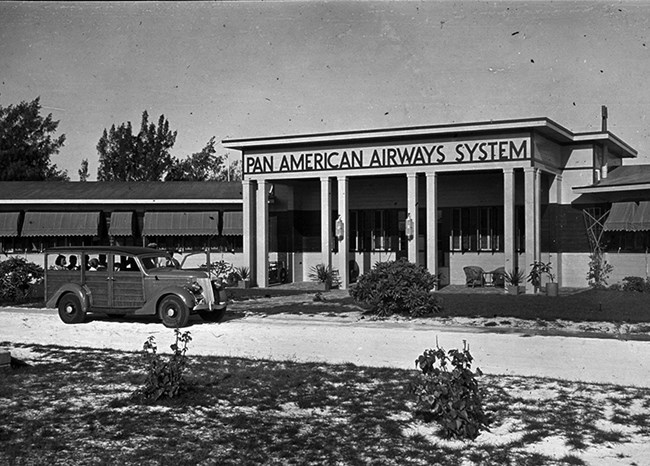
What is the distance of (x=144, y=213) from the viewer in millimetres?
27594

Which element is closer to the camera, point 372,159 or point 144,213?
point 372,159

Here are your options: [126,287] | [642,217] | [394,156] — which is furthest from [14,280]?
[642,217]

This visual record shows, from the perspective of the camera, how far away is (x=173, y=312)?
47.8 feet

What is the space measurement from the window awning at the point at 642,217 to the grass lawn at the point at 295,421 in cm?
1269

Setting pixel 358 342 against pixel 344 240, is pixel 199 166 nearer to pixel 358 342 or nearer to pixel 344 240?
pixel 344 240

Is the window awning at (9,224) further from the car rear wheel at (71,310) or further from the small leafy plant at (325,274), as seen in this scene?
the car rear wheel at (71,310)

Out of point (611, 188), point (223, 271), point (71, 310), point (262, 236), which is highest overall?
point (611, 188)

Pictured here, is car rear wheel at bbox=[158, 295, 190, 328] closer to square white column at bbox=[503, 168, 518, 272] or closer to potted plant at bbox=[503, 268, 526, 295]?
potted plant at bbox=[503, 268, 526, 295]

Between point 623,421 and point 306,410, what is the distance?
11.2 ft

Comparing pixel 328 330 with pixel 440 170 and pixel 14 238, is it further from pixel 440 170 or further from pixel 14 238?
pixel 14 238

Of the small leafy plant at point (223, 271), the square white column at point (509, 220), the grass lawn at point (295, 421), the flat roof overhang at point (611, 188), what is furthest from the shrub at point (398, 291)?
the small leafy plant at point (223, 271)

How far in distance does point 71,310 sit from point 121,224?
12347 mm

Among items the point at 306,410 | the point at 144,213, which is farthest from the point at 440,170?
the point at 306,410

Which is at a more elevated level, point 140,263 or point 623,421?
point 140,263
